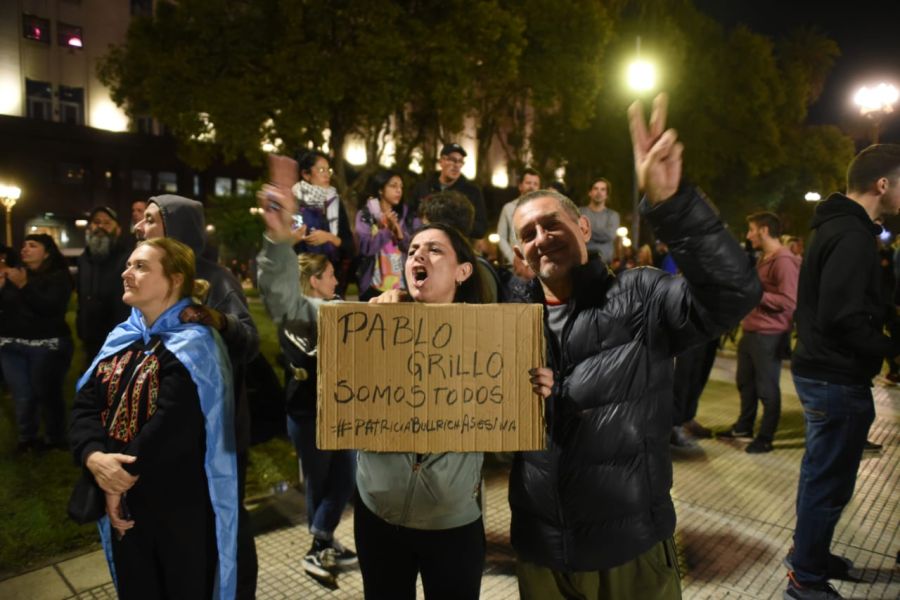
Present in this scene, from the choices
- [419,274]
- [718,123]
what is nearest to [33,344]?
[419,274]

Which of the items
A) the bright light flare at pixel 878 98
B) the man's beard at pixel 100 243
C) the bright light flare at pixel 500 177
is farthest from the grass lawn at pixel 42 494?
the bright light flare at pixel 500 177

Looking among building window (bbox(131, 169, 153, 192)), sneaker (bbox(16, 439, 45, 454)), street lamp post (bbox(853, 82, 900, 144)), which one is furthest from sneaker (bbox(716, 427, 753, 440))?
building window (bbox(131, 169, 153, 192))

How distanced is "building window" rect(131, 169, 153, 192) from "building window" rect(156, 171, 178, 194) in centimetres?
44

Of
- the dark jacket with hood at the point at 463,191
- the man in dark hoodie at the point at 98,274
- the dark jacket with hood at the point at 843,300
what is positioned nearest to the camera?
the dark jacket with hood at the point at 843,300

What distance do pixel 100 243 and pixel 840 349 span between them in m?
5.76

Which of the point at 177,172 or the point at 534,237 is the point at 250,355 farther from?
the point at 177,172

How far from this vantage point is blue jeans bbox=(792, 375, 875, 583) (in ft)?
11.2

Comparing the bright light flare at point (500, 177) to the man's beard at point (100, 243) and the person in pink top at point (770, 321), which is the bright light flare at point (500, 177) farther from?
the man's beard at point (100, 243)

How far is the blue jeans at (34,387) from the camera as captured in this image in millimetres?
5992

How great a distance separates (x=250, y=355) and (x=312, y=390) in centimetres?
64

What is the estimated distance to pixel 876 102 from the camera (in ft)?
43.9

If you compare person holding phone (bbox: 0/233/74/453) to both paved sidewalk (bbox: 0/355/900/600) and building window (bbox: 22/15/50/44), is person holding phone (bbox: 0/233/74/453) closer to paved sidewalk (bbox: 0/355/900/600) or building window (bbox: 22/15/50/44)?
paved sidewalk (bbox: 0/355/900/600)

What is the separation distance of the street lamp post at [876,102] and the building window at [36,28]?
34.7m

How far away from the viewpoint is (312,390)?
3775 millimetres
